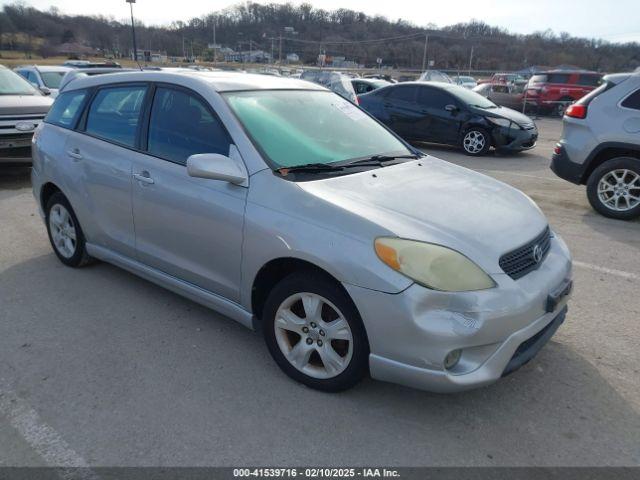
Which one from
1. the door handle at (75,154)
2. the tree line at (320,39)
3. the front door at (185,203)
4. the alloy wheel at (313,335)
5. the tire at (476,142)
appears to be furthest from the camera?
the tree line at (320,39)

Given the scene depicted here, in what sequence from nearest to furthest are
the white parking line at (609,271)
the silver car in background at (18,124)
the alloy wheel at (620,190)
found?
the white parking line at (609,271), the alloy wheel at (620,190), the silver car in background at (18,124)

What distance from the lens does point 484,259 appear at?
2598mm

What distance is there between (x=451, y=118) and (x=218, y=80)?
8.92m

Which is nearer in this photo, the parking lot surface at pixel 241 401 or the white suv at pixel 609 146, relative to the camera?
the parking lot surface at pixel 241 401

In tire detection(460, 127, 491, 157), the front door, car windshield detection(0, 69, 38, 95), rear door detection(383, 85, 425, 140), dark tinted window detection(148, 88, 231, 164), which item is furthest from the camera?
rear door detection(383, 85, 425, 140)

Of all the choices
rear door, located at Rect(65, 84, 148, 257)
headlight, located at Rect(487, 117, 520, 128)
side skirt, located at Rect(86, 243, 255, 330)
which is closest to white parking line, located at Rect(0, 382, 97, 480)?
side skirt, located at Rect(86, 243, 255, 330)

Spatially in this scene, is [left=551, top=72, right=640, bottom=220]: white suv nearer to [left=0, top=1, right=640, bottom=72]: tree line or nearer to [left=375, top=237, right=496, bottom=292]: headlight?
[left=375, top=237, right=496, bottom=292]: headlight

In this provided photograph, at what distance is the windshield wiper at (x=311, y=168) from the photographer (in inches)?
120

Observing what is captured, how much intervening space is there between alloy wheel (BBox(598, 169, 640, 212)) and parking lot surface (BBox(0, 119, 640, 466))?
8.60 ft

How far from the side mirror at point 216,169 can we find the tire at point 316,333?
0.67 metres

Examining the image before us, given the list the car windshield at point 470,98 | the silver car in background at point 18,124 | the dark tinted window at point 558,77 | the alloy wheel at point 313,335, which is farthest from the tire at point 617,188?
the dark tinted window at point 558,77

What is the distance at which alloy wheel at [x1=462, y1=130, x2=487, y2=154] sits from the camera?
37.1 feet

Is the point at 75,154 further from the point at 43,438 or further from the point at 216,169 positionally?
the point at 43,438

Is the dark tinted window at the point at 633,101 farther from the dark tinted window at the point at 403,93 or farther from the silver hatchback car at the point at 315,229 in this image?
the dark tinted window at the point at 403,93
